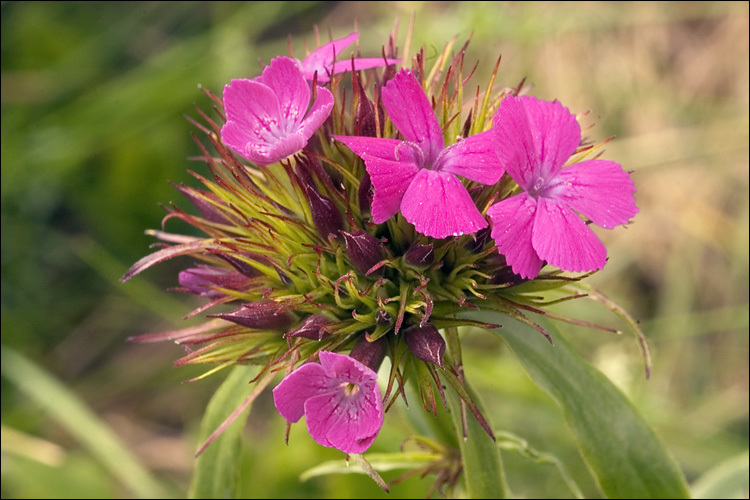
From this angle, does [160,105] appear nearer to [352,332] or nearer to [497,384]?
[497,384]

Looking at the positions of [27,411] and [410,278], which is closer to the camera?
[410,278]

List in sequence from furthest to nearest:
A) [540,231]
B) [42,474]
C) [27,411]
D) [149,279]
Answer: [149,279] → [27,411] → [42,474] → [540,231]

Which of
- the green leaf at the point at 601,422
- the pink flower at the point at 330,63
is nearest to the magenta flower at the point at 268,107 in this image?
the pink flower at the point at 330,63

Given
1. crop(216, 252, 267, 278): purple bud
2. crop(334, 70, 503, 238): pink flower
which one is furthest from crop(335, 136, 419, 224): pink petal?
crop(216, 252, 267, 278): purple bud

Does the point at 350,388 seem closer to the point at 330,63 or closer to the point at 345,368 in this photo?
the point at 345,368

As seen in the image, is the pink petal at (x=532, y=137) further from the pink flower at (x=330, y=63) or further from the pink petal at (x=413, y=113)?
the pink flower at (x=330, y=63)

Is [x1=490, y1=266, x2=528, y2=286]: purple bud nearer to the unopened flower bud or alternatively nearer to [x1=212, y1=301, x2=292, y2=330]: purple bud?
the unopened flower bud

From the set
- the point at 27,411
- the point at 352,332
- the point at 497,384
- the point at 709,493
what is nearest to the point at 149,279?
the point at 27,411

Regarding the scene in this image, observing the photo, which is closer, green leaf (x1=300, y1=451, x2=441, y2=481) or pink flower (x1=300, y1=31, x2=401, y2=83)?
pink flower (x1=300, y1=31, x2=401, y2=83)
